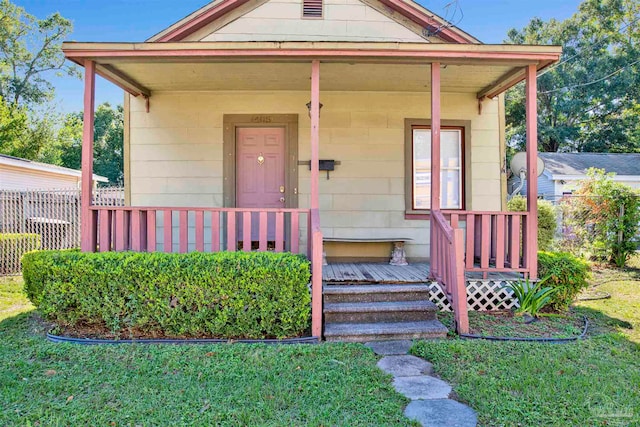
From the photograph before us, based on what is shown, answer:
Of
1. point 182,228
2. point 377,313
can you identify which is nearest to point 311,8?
point 182,228

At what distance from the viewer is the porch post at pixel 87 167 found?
171 inches

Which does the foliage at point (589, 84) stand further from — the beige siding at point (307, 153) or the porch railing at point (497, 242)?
the porch railing at point (497, 242)

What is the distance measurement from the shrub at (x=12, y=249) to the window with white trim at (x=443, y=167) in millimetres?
6974

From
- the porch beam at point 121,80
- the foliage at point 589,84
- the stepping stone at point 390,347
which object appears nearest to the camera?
the stepping stone at point 390,347

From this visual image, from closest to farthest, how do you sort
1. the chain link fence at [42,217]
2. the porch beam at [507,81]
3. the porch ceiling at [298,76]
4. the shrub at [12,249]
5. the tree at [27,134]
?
1. the porch beam at [507,81]
2. the porch ceiling at [298,76]
3. the shrub at [12,249]
4. the chain link fence at [42,217]
5. the tree at [27,134]

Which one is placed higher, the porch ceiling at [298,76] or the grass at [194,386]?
the porch ceiling at [298,76]

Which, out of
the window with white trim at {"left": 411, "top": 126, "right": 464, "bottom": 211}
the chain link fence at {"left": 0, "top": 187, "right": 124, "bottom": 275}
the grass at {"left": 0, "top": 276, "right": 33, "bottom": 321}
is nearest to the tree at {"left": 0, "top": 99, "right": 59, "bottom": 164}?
the chain link fence at {"left": 0, "top": 187, "right": 124, "bottom": 275}

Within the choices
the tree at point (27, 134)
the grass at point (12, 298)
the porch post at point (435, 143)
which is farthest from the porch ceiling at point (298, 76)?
the tree at point (27, 134)

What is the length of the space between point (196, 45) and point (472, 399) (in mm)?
4225

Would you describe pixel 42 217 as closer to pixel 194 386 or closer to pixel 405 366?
pixel 194 386

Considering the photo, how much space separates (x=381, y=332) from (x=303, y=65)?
3339 mm

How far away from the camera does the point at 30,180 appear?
543 inches

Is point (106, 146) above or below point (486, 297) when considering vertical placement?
above

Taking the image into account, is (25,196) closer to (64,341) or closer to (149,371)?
(64,341)
